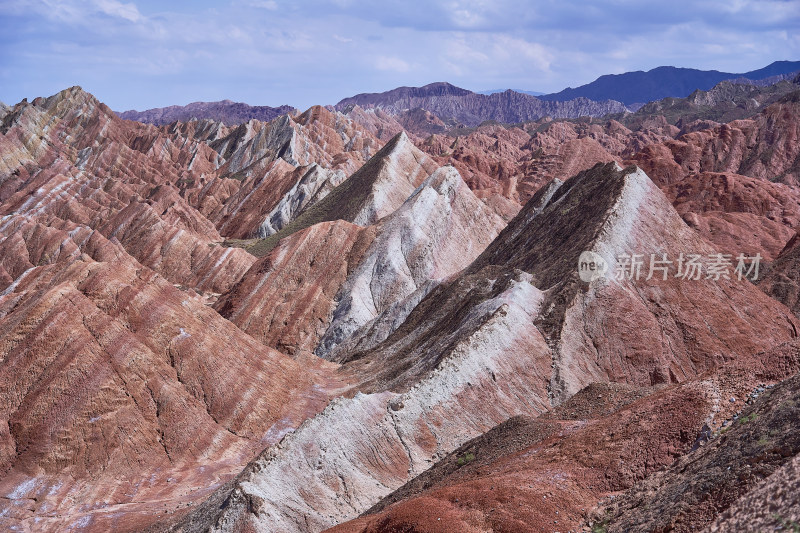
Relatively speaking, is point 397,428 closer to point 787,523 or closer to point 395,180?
point 787,523

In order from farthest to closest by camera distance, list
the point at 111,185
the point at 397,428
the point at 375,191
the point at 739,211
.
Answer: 1. the point at 111,185
2. the point at 739,211
3. the point at 375,191
4. the point at 397,428

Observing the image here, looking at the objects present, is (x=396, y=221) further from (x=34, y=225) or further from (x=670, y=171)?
(x=670, y=171)

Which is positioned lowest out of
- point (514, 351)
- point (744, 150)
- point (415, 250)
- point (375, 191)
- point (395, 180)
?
point (514, 351)

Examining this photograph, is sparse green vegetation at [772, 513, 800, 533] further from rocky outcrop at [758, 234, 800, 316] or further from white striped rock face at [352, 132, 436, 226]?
white striped rock face at [352, 132, 436, 226]

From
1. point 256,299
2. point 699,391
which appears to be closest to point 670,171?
point 256,299

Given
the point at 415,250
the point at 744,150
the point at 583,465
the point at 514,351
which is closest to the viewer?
the point at 583,465

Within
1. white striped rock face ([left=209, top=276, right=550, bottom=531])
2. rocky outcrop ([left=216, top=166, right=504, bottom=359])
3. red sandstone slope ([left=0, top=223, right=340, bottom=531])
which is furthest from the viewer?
rocky outcrop ([left=216, top=166, right=504, bottom=359])

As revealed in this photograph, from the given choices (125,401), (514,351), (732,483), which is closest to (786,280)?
(514,351)

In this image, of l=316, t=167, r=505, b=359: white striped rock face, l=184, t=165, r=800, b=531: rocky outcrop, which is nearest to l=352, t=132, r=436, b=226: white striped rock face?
l=316, t=167, r=505, b=359: white striped rock face

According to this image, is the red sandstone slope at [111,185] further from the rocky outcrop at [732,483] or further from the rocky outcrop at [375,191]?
the rocky outcrop at [732,483]
